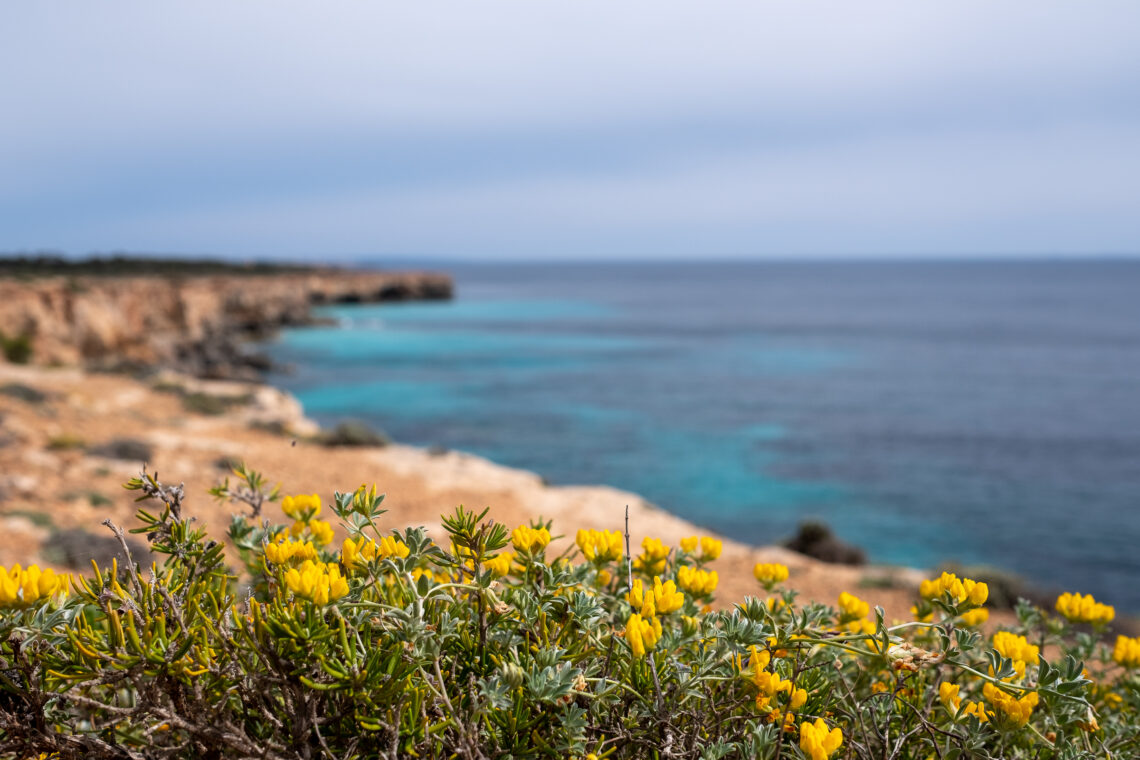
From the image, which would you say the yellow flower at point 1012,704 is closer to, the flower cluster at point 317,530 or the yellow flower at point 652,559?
the yellow flower at point 652,559

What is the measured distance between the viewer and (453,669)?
145 cm

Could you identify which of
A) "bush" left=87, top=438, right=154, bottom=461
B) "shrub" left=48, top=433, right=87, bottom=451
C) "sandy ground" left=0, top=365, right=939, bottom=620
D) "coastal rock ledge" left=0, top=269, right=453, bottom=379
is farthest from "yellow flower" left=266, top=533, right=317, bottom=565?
"coastal rock ledge" left=0, top=269, right=453, bottom=379

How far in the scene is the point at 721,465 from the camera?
22516 mm

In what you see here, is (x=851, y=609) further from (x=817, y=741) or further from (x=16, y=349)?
(x=16, y=349)

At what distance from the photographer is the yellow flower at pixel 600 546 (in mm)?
1717

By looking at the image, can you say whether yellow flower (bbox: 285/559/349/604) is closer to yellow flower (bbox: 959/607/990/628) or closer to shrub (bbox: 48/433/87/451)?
yellow flower (bbox: 959/607/990/628)

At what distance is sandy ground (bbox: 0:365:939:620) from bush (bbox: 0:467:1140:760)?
216 inches

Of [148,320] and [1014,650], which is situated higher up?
[1014,650]

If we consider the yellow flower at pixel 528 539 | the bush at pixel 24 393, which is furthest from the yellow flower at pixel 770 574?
the bush at pixel 24 393

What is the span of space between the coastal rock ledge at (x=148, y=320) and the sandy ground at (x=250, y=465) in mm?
10977

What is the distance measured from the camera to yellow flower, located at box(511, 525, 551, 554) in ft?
5.19

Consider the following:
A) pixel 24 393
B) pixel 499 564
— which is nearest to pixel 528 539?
pixel 499 564

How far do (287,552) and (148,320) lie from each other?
1675 inches

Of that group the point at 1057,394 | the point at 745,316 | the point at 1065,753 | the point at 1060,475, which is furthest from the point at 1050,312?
the point at 1065,753
